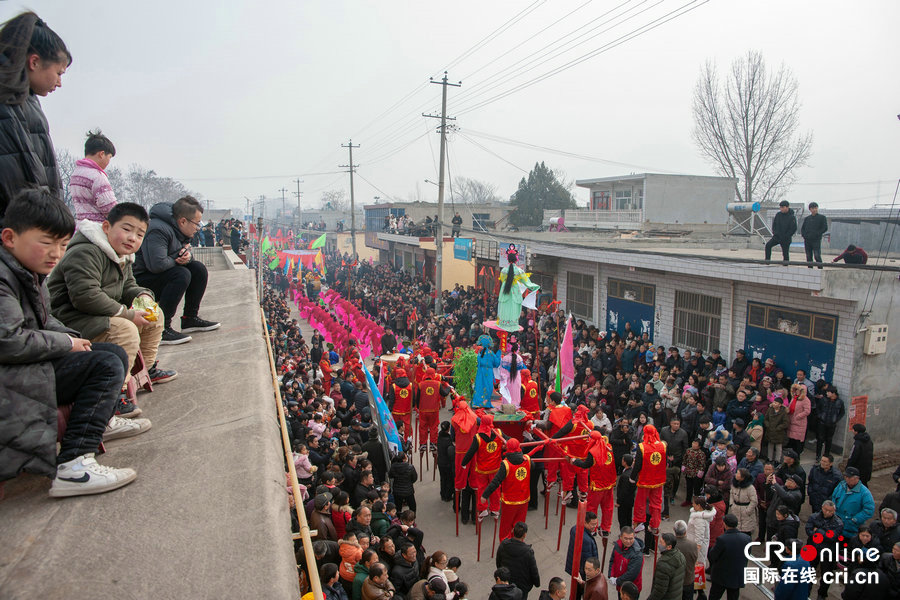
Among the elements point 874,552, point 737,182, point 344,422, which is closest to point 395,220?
point 737,182

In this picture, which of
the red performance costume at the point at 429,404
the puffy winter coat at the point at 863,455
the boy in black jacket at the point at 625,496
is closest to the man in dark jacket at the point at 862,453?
the puffy winter coat at the point at 863,455

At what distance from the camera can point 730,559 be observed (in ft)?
19.9

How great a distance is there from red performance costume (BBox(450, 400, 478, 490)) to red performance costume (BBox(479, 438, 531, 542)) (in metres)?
0.92

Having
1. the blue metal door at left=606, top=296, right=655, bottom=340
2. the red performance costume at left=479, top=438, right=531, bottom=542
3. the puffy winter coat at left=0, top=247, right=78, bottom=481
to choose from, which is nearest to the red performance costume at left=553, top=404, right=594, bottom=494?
the red performance costume at left=479, top=438, right=531, bottom=542

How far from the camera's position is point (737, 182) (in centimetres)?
2805

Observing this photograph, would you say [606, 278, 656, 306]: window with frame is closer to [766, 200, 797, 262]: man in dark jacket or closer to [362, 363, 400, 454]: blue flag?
[766, 200, 797, 262]: man in dark jacket

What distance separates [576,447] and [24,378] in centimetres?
676

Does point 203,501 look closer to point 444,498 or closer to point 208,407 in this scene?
point 208,407

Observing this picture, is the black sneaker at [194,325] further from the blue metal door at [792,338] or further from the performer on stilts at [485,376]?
the blue metal door at [792,338]

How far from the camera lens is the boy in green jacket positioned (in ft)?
9.64

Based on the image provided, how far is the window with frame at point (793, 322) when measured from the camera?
407 inches

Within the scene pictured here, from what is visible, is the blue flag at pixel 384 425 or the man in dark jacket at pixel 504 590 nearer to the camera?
the man in dark jacket at pixel 504 590

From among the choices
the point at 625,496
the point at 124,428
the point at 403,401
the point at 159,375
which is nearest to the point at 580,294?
the point at 403,401

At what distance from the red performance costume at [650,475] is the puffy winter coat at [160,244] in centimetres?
584
